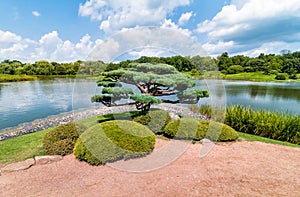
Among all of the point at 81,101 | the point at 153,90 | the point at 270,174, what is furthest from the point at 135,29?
the point at 81,101

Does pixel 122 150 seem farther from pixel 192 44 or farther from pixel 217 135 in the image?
pixel 192 44

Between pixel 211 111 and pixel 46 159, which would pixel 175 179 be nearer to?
pixel 46 159

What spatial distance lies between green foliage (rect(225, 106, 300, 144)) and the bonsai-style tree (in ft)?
4.81

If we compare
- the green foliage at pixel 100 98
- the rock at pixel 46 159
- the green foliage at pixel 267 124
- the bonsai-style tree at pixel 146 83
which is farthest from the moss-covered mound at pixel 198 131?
the rock at pixel 46 159

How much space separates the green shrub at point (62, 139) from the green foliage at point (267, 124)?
16.7 feet

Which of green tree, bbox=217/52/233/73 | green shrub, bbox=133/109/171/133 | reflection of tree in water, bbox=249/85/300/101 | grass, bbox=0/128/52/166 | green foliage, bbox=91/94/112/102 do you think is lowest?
grass, bbox=0/128/52/166

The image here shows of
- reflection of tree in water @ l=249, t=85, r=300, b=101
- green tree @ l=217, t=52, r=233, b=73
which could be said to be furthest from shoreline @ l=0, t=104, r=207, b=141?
green tree @ l=217, t=52, r=233, b=73

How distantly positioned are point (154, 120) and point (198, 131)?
1.21m

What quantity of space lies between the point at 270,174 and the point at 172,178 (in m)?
1.69

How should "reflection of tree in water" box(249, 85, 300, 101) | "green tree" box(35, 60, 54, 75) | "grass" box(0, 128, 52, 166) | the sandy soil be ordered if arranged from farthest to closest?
"green tree" box(35, 60, 54, 75) → "reflection of tree in water" box(249, 85, 300, 101) → "grass" box(0, 128, 52, 166) → the sandy soil

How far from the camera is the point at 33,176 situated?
10.7 ft

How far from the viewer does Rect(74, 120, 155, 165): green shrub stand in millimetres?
3648

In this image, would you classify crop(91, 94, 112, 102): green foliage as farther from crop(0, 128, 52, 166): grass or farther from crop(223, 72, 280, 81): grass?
crop(223, 72, 280, 81): grass

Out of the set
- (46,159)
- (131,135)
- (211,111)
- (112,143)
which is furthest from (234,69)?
(46,159)
